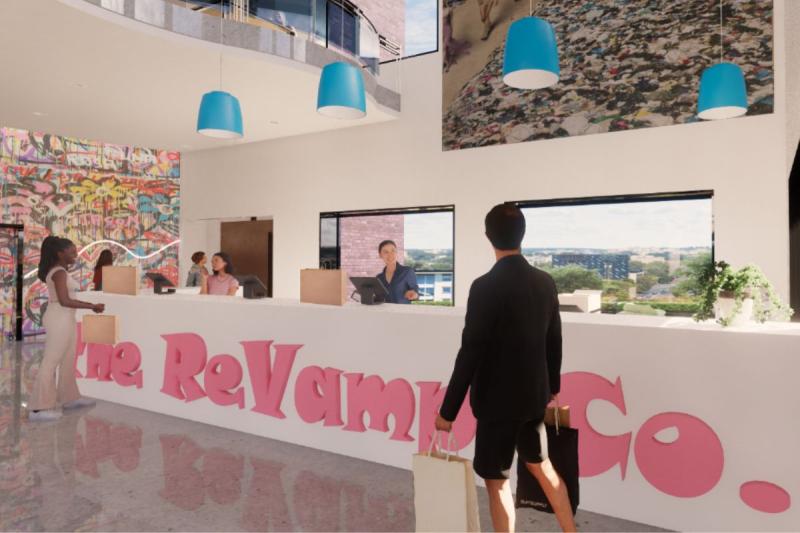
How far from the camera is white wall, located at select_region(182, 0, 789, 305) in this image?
5328mm

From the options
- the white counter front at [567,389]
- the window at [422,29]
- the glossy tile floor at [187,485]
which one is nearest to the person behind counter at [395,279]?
the white counter front at [567,389]

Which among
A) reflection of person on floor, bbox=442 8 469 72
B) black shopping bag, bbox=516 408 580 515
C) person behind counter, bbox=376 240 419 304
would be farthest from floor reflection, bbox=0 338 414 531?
reflection of person on floor, bbox=442 8 469 72

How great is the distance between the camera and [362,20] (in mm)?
6852

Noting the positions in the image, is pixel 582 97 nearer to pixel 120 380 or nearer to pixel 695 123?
pixel 695 123

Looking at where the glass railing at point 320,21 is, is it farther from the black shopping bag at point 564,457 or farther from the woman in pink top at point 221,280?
the black shopping bag at point 564,457

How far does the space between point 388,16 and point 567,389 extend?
595 cm

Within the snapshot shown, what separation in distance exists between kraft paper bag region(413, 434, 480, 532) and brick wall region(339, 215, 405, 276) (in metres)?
5.89

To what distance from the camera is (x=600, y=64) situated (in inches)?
236

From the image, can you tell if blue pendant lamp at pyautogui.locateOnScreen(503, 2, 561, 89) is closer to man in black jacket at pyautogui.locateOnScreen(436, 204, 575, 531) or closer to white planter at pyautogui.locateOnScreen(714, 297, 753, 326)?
man in black jacket at pyautogui.locateOnScreen(436, 204, 575, 531)

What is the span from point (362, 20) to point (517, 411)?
6.03 m

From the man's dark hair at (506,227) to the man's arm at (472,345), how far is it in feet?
0.73

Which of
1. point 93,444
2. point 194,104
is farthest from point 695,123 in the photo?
point 93,444

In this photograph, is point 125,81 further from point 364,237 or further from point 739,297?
point 739,297

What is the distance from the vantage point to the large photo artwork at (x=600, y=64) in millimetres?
5383
